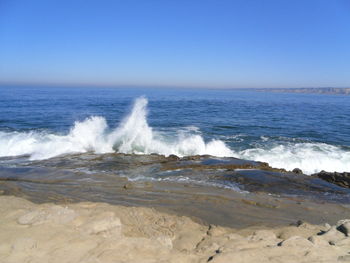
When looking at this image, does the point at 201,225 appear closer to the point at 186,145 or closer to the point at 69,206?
the point at 69,206

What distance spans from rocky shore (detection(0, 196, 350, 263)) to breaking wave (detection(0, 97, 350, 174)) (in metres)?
7.40

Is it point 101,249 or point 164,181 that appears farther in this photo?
point 164,181

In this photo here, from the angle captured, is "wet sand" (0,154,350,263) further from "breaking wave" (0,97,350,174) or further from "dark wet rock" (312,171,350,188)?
"breaking wave" (0,97,350,174)

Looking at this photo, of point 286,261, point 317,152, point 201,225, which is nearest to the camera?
point 286,261

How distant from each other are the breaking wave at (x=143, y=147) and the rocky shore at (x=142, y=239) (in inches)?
291

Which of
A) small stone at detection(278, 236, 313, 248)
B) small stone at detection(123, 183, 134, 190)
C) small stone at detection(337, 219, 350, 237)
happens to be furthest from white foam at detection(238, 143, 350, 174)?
small stone at detection(278, 236, 313, 248)

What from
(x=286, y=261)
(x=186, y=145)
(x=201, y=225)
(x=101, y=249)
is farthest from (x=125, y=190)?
(x=186, y=145)

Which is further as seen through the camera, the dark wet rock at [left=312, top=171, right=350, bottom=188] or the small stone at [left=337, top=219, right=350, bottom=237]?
the dark wet rock at [left=312, top=171, right=350, bottom=188]

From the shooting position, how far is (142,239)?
12.3ft

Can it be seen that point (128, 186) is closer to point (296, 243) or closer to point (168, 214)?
point (168, 214)

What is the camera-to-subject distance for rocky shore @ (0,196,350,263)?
326 centimetres

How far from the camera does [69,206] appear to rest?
5055mm

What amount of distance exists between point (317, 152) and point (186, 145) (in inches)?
282

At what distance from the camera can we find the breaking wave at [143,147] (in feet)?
38.0
